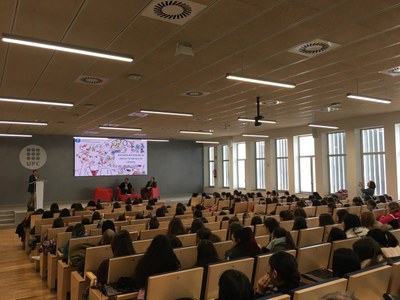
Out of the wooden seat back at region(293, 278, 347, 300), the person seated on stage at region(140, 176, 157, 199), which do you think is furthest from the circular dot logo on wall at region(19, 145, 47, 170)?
the wooden seat back at region(293, 278, 347, 300)

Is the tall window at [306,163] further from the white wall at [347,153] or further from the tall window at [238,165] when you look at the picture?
the tall window at [238,165]

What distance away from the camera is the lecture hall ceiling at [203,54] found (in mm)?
3785

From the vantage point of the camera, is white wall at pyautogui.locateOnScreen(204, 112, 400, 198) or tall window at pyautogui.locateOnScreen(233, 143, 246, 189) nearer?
white wall at pyautogui.locateOnScreen(204, 112, 400, 198)

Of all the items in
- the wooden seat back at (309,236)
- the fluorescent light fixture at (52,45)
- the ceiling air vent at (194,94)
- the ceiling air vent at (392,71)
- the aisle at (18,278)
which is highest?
the ceiling air vent at (392,71)

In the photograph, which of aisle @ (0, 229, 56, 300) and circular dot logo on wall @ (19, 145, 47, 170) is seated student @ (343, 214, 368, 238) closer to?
aisle @ (0, 229, 56, 300)

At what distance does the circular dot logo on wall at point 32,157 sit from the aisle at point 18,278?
8.48 metres

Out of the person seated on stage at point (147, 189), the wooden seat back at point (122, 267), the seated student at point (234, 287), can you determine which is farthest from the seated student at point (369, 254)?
the person seated on stage at point (147, 189)

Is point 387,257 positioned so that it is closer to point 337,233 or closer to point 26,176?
point 337,233

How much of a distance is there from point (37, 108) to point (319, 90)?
24.6 feet

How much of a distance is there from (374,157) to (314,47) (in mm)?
8585

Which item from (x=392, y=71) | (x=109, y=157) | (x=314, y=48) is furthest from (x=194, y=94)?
(x=109, y=157)

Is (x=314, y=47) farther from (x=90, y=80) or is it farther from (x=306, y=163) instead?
(x=306, y=163)

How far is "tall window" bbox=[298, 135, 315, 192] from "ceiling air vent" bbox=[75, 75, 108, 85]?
10350 millimetres

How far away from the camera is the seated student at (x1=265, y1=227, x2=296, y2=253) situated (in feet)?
12.3
